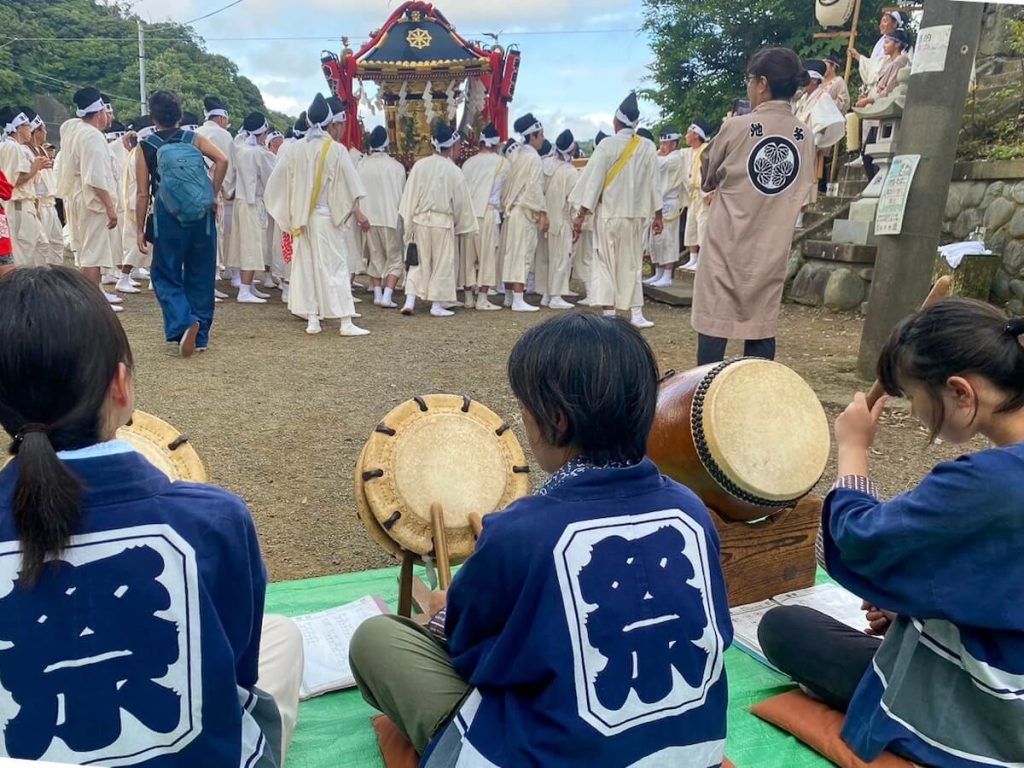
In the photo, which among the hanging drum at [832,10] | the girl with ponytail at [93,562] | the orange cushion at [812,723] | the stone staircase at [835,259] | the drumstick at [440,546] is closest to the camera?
the girl with ponytail at [93,562]

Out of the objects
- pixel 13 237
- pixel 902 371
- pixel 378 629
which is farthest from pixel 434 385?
pixel 13 237

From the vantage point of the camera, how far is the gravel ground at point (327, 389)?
11.2ft

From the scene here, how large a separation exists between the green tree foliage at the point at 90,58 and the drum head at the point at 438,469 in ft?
82.0

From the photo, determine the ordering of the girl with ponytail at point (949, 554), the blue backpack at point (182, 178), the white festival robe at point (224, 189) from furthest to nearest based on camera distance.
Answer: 1. the white festival robe at point (224, 189)
2. the blue backpack at point (182, 178)
3. the girl with ponytail at point (949, 554)

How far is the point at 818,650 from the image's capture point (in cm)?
201

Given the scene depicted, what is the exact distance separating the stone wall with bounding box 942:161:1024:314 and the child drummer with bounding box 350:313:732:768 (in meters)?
6.15

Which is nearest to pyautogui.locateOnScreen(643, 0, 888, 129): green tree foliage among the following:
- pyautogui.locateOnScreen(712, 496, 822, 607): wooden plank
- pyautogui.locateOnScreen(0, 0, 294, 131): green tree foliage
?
pyautogui.locateOnScreen(0, 0, 294, 131): green tree foliage

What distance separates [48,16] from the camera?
28.6 m

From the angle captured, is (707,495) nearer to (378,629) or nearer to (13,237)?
(378,629)

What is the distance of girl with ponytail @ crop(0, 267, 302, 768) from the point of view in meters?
1.10

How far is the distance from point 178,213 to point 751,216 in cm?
364

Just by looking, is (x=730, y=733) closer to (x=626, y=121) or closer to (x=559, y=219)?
(x=626, y=121)

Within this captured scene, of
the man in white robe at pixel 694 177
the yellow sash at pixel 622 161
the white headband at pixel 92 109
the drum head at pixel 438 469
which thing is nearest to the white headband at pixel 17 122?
the white headband at pixel 92 109

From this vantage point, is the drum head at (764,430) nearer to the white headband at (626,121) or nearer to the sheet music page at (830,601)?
the sheet music page at (830,601)
